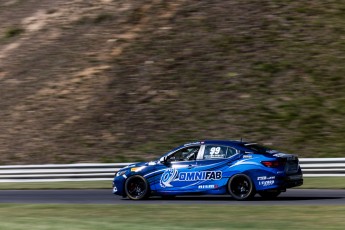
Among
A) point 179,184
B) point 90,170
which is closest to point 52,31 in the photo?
point 90,170

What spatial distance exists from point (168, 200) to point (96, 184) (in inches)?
244

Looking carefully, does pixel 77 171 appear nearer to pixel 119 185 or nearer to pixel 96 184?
pixel 96 184

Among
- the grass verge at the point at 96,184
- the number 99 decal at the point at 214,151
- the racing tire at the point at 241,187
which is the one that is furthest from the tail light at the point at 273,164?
the grass verge at the point at 96,184

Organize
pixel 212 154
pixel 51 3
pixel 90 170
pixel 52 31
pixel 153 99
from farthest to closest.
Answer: pixel 51 3
pixel 52 31
pixel 153 99
pixel 90 170
pixel 212 154

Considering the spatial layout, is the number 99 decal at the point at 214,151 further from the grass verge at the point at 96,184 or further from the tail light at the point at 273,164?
the grass verge at the point at 96,184

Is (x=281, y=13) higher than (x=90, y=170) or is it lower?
higher

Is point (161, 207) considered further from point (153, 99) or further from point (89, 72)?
point (89, 72)

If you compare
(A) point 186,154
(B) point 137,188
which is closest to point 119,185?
(B) point 137,188

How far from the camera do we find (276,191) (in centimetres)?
1631

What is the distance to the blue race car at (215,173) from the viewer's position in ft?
53.5

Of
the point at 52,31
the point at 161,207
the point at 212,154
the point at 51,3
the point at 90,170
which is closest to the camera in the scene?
the point at 161,207

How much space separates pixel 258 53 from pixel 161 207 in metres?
18.7

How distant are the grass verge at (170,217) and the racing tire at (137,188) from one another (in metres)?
1.53

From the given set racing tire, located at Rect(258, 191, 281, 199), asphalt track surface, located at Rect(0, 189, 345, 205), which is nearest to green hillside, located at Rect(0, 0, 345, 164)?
asphalt track surface, located at Rect(0, 189, 345, 205)
